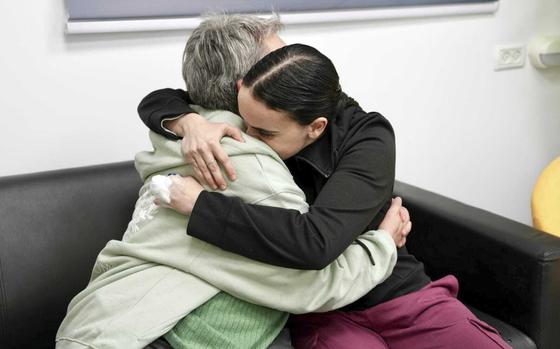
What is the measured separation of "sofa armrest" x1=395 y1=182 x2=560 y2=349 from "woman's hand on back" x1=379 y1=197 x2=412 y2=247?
0.31 meters

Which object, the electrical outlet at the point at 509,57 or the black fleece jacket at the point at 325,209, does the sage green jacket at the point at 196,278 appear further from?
the electrical outlet at the point at 509,57

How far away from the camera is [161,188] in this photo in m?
1.19

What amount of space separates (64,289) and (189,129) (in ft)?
2.09

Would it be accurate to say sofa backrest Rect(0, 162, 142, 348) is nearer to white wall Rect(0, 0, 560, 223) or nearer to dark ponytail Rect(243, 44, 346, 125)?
white wall Rect(0, 0, 560, 223)

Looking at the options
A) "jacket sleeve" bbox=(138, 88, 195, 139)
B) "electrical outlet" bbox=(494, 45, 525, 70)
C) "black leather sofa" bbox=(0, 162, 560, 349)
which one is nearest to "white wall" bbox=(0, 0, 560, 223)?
"electrical outlet" bbox=(494, 45, 525, 70)

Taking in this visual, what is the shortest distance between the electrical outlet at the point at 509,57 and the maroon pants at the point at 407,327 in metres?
1.38

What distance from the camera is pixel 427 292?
141 cm

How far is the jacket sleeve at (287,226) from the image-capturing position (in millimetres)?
1137

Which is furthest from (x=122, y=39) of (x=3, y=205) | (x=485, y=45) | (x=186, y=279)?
(x=485, y=45)

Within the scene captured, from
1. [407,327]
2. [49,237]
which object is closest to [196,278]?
[407,327]

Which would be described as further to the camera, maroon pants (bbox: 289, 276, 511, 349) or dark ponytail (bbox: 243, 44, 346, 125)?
maroon pants (bbox: 289, 276, 511, 349)

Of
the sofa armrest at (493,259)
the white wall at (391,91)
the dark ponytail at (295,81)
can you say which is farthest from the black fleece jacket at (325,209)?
the white wall at (391,91)

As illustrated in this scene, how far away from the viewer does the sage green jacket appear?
117 cm

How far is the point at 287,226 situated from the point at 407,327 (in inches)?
17.2
